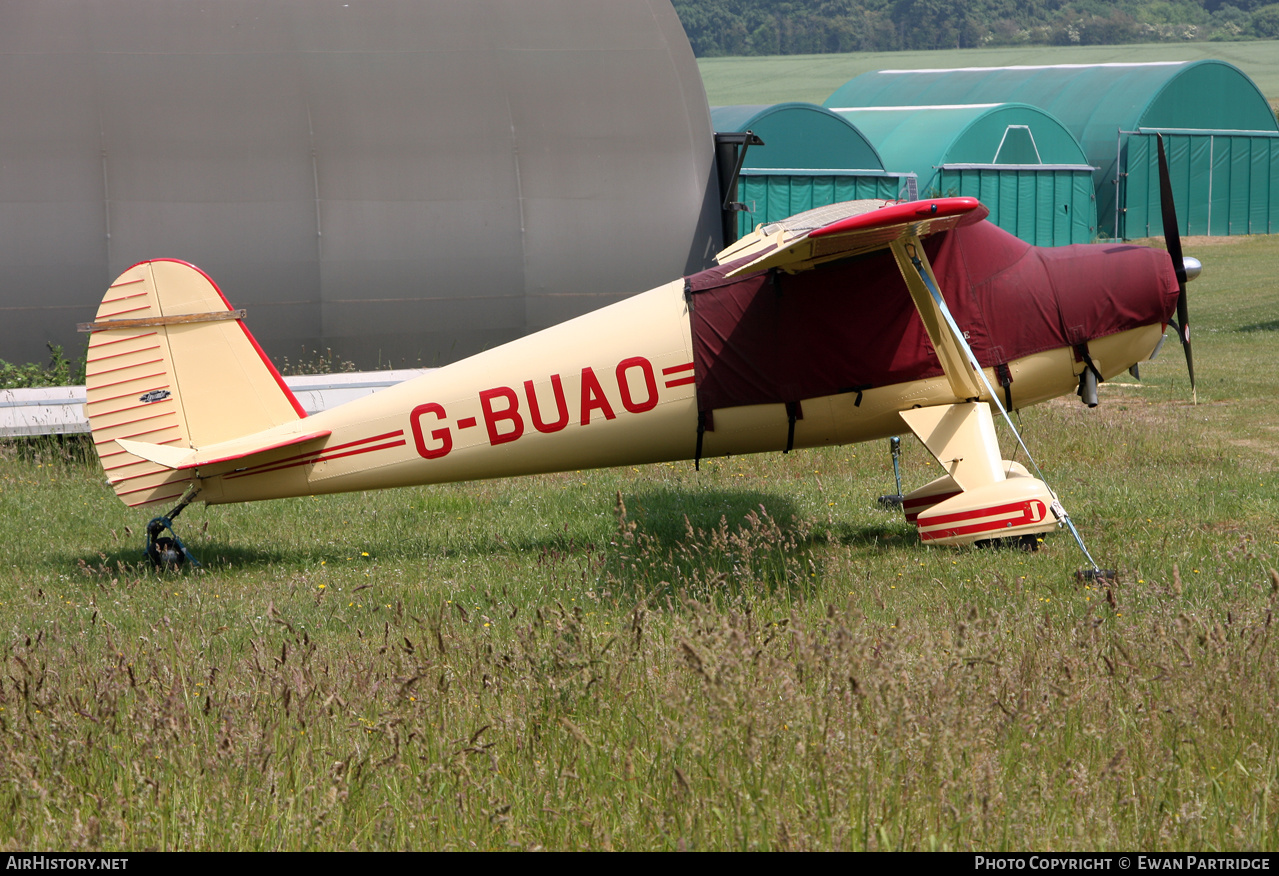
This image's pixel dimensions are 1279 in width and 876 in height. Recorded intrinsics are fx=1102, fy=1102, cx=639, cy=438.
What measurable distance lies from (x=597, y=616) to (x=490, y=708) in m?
1.85

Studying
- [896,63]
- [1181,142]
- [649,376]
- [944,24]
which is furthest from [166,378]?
[944,24]

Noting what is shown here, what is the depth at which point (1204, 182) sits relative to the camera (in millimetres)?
43031

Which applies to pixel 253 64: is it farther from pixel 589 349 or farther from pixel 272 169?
pixel 589 349

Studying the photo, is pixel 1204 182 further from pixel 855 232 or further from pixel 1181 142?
pixel 855 232

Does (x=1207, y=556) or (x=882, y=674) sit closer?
(x=882, y=674)

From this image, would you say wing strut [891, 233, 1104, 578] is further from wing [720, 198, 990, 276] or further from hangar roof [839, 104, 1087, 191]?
hangar roof [839, 104, 1087, 191]

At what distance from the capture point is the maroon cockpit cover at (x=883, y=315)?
7.81 m

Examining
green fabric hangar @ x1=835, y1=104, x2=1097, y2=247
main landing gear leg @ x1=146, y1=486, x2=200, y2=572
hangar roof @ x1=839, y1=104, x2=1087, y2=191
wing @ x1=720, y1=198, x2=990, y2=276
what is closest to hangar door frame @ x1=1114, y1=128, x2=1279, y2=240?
green fabric hangar @ x1=835, y1=104, x2=1097, y2=247

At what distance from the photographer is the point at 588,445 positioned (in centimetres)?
793

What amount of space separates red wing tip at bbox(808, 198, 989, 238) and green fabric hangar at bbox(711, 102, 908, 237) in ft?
75.0

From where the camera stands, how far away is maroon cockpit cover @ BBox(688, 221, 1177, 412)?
781 centimetres

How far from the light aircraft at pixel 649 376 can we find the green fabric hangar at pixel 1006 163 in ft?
93.4

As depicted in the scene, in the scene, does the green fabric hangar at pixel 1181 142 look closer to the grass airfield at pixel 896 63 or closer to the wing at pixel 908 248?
the wing at pixel 908 248

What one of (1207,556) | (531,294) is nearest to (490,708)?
(1207,556)
